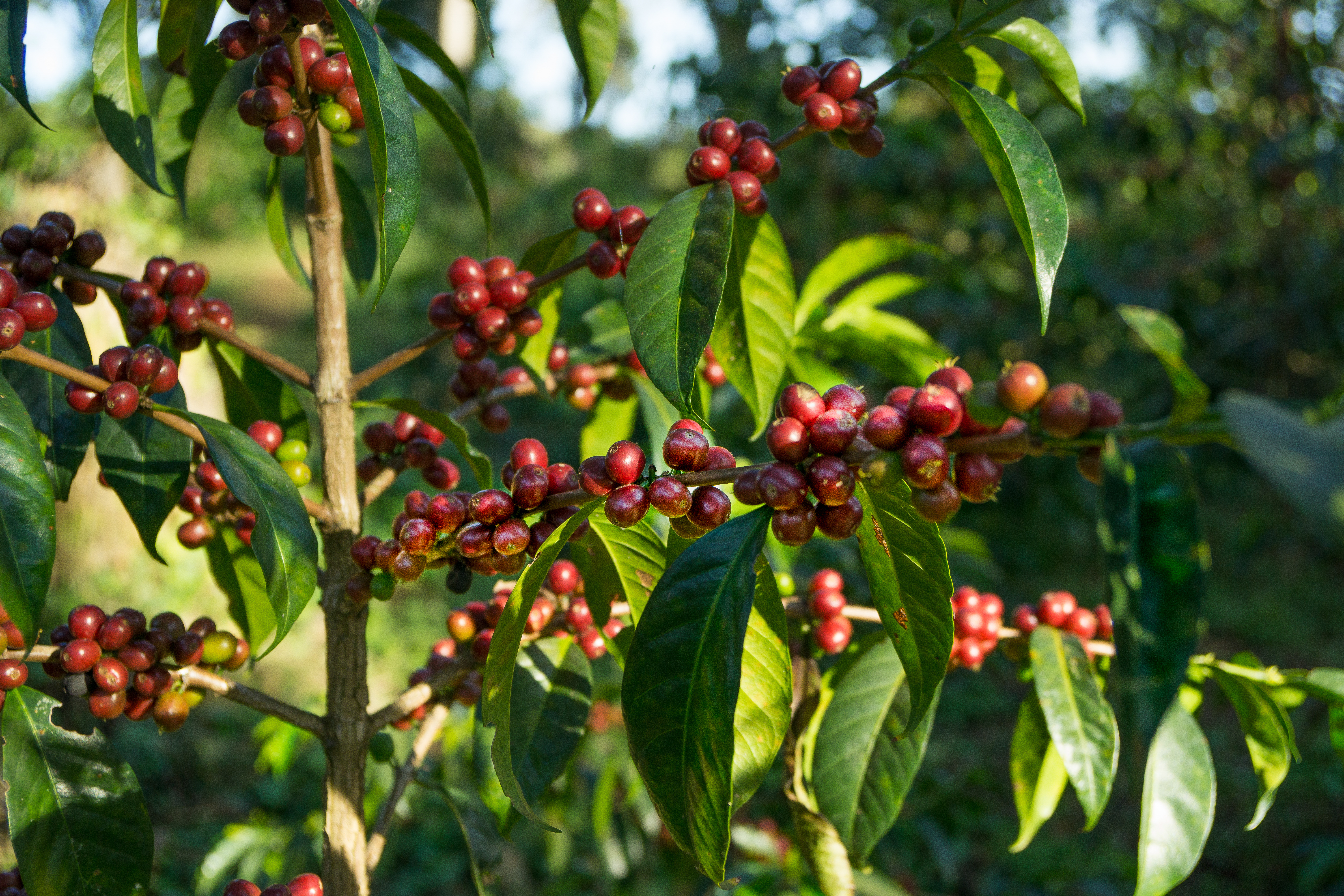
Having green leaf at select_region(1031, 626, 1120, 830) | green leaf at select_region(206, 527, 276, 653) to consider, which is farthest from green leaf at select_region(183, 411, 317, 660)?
green leaf at select_region(1031, 626, 1120, 830)

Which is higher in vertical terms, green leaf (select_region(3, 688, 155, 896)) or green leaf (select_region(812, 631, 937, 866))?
green leaf (select_region(3, 688, 155, 896))

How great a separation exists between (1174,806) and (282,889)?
0.80m

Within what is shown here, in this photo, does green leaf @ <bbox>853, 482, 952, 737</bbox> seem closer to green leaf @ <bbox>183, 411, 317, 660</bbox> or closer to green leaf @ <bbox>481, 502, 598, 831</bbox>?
green leaf @ <bbox>481, 502, 598, 831</bbox>

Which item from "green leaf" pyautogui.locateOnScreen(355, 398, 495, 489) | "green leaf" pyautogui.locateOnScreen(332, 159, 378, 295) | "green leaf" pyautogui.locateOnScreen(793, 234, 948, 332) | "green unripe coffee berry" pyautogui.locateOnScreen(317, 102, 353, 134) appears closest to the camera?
"green unripe coffee berry" pyautogui.locateOnScreen(317, 102, 353, 134)

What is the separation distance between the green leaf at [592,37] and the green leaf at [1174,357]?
650 mm

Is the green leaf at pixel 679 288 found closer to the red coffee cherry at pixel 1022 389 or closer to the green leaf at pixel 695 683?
the green leaf at pixel 695 683

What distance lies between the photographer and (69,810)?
0.74 m

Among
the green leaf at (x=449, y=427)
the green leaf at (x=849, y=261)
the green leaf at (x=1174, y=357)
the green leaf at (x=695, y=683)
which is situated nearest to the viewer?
the green leaf at (x=1174, y=357)

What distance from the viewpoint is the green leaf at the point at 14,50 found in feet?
2.39

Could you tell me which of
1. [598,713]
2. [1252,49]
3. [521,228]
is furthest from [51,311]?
[521,228]

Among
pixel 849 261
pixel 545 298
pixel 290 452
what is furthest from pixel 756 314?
pixel 849 261

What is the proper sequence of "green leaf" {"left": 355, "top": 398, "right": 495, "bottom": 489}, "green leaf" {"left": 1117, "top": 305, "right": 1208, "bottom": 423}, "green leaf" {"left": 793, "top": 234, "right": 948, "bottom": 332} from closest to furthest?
"green leaf" {"left": 1117, "top": 305, "right": 1208, "bottom": 423}
"green leaf" {"left": 355, "top": 398, "right": 495, "bottom": 489}
"green leaf" {"left": 793, "top": 234, "right": 948, "bottom": 332}

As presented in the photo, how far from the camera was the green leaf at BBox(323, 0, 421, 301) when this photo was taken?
60 centimetres

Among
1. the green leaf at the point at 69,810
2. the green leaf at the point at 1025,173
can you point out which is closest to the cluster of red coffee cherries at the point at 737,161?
the green leaf at the point at 1025,173
